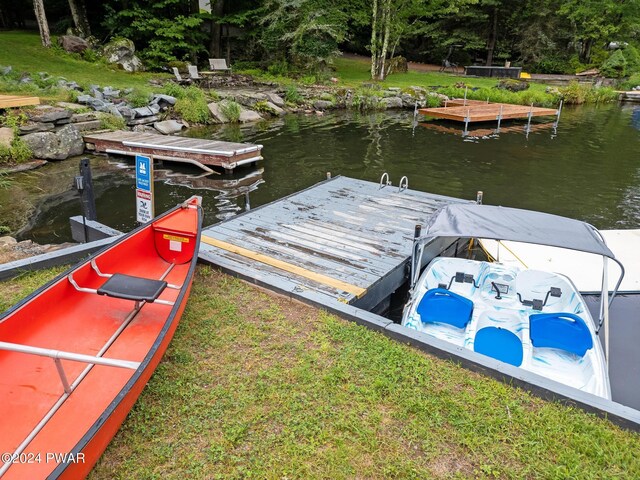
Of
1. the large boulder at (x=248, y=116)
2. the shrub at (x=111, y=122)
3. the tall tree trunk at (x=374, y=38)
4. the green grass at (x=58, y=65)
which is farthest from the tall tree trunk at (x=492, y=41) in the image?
the shrub at (x=111, y=122)

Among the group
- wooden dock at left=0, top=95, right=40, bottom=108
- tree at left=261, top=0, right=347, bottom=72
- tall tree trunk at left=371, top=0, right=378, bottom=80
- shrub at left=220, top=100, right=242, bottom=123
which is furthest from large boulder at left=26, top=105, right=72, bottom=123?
tall tree trunk at left=371, top=0, right=378, bottom=80

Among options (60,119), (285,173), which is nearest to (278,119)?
(285,173)

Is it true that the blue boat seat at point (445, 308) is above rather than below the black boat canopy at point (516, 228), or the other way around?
below

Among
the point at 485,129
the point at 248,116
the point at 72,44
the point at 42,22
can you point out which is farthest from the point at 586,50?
the point at 42,22

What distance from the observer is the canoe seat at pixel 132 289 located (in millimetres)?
4207

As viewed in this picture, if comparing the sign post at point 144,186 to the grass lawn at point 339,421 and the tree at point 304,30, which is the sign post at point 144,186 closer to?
the grass lawn at point 339,421

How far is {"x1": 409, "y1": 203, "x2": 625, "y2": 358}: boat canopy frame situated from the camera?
4922 millimetres

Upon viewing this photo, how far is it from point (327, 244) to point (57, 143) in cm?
1085

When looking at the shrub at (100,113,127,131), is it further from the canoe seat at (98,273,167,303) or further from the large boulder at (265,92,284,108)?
the canoe seat at (98,273,167,303)

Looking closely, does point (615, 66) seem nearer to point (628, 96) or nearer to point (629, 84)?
point (629, 84)

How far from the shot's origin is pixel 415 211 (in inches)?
337

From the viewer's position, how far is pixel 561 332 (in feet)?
16.9

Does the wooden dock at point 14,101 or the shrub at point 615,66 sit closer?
the wooden dock at point 14,101

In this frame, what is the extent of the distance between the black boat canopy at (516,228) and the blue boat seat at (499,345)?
117cm
